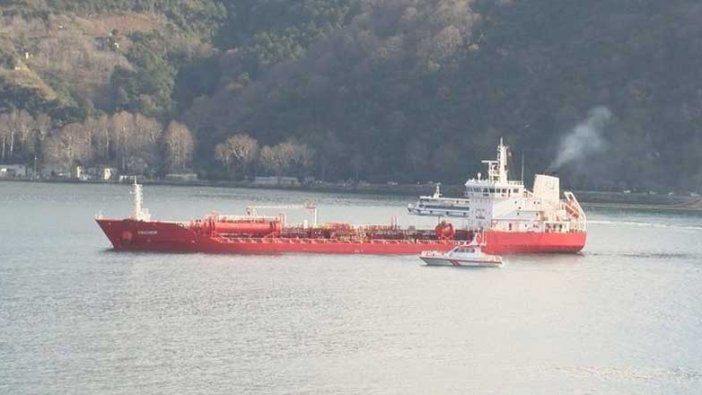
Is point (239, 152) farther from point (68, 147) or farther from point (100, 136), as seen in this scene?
point (68, 147)

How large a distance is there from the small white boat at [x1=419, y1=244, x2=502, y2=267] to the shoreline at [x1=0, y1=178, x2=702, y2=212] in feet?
190

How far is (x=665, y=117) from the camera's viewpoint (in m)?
145

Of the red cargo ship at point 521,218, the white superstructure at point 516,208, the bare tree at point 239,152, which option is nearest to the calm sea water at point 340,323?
the red cargo ship at point 521,218

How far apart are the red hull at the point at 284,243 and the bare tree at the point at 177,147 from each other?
290 feet

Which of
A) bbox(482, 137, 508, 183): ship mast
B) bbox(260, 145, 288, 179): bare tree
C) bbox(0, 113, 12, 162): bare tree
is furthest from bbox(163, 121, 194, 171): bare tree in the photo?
bbox(482, 137, 508, 183): ship mast

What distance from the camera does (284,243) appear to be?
260 ft

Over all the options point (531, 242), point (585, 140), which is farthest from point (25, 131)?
point (531, 242)

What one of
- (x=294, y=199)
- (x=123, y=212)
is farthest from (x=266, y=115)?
(x=123, y=212)

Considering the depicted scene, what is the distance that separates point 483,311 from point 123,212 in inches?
1954

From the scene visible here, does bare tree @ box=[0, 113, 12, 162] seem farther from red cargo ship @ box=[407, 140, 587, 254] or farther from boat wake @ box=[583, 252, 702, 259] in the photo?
boat wake @ box=[583, 252, 702, 259]

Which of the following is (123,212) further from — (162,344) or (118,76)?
(118,76)

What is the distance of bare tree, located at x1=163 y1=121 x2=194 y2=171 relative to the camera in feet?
548

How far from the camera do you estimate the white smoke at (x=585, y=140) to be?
145000 mm

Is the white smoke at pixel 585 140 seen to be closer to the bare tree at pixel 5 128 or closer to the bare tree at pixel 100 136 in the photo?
the bare tree at pixel 100 136
